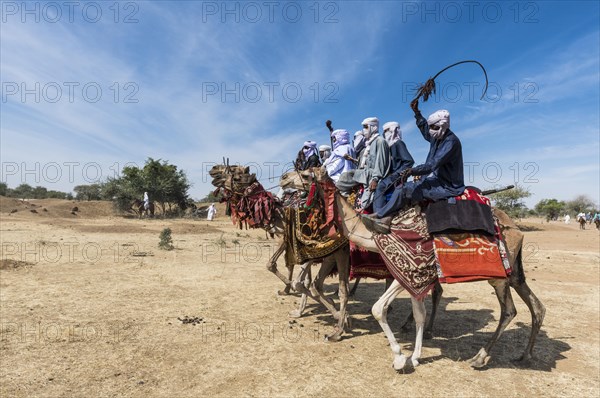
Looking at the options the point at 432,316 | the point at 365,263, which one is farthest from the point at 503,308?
the point at 365,263

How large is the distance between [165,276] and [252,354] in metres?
5.83

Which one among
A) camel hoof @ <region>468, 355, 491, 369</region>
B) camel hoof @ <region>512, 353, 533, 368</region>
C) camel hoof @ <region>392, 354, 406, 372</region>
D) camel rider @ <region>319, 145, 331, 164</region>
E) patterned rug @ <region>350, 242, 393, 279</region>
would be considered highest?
camel rider @ <region>319, 145, 331, 164</region>

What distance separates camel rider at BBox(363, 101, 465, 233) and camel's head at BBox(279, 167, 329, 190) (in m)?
1.03

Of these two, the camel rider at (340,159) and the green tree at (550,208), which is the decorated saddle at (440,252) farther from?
the green tree at (550,208)

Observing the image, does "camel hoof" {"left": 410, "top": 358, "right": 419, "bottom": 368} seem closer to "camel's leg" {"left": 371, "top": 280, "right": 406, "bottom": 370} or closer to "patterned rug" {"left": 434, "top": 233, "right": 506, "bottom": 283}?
"camel's leg" {"left": 371, "top": 280, "right": 406, "bottom": 370}

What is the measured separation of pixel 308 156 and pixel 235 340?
4.69 metres

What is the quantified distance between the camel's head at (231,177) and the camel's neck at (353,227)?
2.12m

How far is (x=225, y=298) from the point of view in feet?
28.6

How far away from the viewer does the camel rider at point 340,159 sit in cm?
768

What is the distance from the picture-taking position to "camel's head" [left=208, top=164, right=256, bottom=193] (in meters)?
7.17

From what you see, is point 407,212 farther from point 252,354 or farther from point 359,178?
point 252,354

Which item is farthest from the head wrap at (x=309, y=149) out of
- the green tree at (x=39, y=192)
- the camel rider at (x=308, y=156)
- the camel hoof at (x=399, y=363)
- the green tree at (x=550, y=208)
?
the green tree at (x=39, y=192)

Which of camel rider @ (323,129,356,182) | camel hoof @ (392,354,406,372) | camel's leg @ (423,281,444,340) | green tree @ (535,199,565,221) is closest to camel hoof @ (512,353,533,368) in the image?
camel's leg @ (423,281,444,340)

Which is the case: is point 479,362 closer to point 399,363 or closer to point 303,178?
point 399,363
